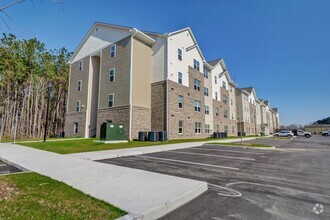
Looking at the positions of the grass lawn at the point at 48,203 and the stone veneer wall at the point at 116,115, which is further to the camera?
the stone veneer wall at the point at 116,115

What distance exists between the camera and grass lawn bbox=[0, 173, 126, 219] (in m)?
3.18

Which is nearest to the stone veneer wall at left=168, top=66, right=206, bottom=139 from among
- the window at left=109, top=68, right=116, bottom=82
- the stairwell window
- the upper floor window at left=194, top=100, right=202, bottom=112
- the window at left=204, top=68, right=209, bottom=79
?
the upper floor window at left=194, top=100, right=202, bottom=112

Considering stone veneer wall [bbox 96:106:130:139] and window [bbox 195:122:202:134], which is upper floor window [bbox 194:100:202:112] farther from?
stone veneer wall [bbox 96:106:130:139]

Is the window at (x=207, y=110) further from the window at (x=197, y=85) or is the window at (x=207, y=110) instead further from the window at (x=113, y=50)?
the window at (x=113, y=50)

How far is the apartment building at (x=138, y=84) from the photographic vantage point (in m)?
20.2

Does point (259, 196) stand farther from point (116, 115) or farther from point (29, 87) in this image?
point (29, 87)

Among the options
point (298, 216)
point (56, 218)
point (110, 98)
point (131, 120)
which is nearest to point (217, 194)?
point (298, 216)

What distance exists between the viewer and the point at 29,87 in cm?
3009

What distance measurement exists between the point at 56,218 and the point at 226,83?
39.6 metres

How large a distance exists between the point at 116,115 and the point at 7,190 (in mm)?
16132

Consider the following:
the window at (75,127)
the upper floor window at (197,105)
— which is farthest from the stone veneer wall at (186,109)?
the window at (75,127)

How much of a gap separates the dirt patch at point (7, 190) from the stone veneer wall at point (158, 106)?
15.9m

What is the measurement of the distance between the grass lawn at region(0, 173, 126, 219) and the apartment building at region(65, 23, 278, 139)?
13.9 m

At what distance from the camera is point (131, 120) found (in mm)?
18891
